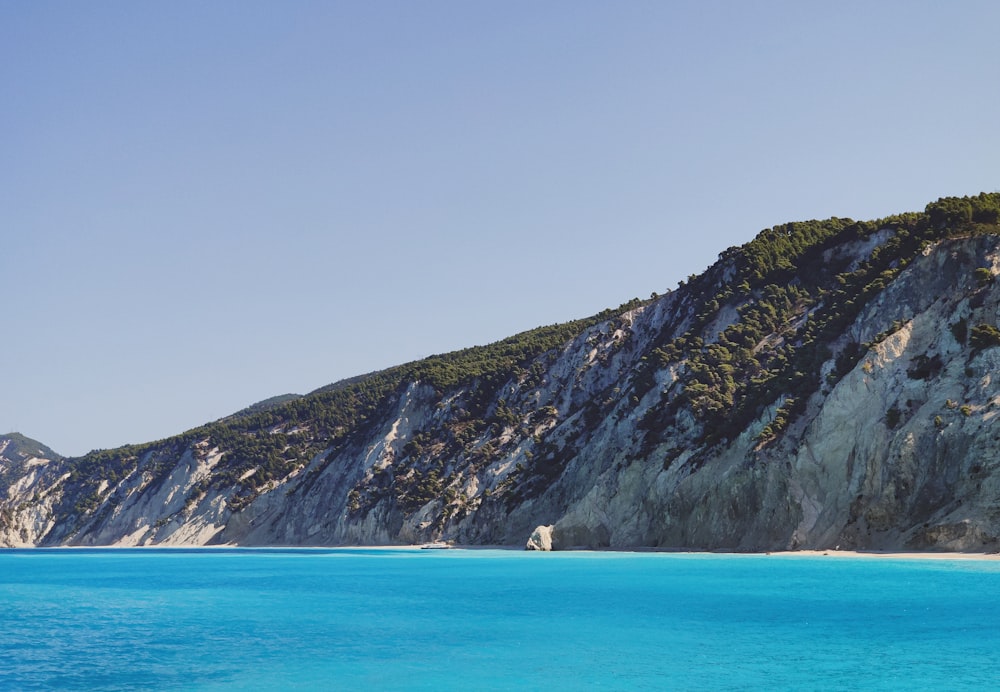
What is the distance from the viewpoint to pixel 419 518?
111250 millimetres

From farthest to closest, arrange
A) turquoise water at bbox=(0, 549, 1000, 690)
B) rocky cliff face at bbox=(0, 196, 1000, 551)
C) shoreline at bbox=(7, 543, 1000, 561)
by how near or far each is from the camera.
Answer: rocky cliff face at bbox=(0, 196, 1000, 551) < shoreline at bbox=(7, 543, 1000, 561) < turquoise water at bbox=(0, 549, 1000, 690)

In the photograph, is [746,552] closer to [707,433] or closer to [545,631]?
[707,433]

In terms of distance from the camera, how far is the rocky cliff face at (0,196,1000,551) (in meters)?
55.8

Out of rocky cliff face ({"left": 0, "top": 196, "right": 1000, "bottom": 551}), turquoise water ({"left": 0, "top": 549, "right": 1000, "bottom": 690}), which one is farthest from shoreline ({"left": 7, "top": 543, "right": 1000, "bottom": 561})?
turquoise water ({"left": 0, "top": 549, "right": 1000, "bottom": 690})

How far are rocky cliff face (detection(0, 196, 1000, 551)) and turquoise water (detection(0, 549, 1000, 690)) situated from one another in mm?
7198

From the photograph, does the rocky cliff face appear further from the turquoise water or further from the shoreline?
the turquoise water

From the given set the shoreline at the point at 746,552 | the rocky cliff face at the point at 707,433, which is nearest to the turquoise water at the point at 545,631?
the shoreline at the point at 746,552

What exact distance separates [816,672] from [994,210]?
5613cm

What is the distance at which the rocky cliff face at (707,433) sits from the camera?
55.8 m

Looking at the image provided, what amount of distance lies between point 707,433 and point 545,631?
46069 mm

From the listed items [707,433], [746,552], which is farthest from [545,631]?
[707,433]

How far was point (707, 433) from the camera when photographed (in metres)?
75.8

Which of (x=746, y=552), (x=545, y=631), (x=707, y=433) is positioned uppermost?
(x=707, y=433)

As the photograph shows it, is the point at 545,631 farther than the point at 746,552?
No
